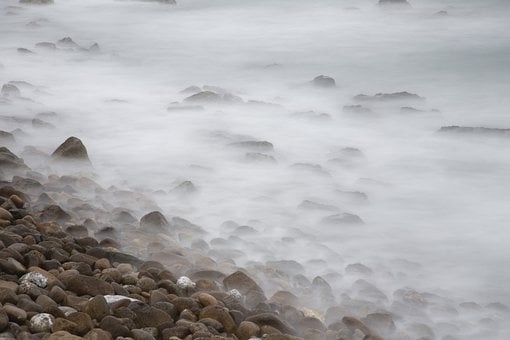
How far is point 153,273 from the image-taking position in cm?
369

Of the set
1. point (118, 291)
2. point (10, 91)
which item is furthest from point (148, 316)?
point (10, 91)

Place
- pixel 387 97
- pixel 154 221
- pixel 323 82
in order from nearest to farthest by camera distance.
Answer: pixel 154 221
pixel 387 97
pixel 323 82

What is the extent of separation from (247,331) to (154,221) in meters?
1.56

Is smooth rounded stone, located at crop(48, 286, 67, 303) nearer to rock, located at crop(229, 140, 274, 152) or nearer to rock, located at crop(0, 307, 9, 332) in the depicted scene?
rock, located at crop(0, 307, 9, 332)

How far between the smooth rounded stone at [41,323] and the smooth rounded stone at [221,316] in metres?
0.67

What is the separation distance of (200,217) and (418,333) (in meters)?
1.75

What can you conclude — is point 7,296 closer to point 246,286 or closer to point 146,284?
point 146,284

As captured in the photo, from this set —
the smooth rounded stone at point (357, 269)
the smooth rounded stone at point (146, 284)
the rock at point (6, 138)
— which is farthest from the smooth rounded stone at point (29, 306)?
the rock at point (6, 138)

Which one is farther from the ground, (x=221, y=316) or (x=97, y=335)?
(x=97, y=335)

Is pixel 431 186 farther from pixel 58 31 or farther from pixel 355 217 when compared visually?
pixel 58 31

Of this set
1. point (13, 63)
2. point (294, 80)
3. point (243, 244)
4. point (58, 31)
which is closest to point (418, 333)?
point (243, 244)

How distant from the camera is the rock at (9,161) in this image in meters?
5.14

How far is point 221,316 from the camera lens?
10.5 ft

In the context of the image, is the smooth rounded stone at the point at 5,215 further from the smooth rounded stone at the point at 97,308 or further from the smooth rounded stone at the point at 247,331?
the smooth rounded stone at the point at 247,331
